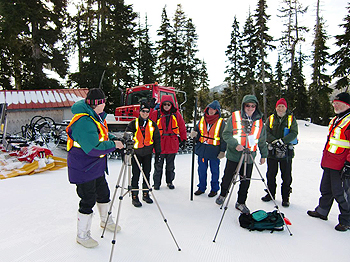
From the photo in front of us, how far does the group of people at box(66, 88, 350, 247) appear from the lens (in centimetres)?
246

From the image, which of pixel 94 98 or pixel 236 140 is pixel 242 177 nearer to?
pixel 236 140

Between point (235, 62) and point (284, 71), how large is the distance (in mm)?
6504

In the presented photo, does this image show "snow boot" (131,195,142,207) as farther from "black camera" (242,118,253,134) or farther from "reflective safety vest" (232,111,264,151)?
"black camera" (242,118,253,134)

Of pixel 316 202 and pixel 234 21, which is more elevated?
pixel 234 21

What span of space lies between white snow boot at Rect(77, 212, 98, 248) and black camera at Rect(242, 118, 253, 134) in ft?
7.92

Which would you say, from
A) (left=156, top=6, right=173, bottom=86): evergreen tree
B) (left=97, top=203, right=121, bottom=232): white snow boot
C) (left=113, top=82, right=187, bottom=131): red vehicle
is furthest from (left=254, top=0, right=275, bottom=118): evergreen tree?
(left=97, top=203, right=121, bottom=232): white snow boot

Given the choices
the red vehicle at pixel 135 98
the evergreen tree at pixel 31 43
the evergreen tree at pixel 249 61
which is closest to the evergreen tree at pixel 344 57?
the evergreen tree at pixel 249 61

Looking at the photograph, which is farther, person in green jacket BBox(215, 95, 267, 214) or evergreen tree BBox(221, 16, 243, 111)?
evergreen tree BBox(221, 16, 243, 111)

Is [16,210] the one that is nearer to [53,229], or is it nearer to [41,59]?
[53,229]

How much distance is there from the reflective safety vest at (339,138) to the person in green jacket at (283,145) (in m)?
0.62

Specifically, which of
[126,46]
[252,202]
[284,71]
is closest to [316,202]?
[252,202]

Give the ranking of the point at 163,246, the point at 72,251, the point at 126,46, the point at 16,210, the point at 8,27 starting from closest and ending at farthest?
the point at 72,251, the point at 163,246, the point at 16,210, the point at 8,27, the point at 126,46

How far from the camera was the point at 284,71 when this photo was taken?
95.9 ft

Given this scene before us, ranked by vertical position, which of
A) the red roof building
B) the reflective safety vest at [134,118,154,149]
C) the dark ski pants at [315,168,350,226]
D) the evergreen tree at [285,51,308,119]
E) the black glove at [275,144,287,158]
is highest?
the evergreen tree at [285,51,308,119]
